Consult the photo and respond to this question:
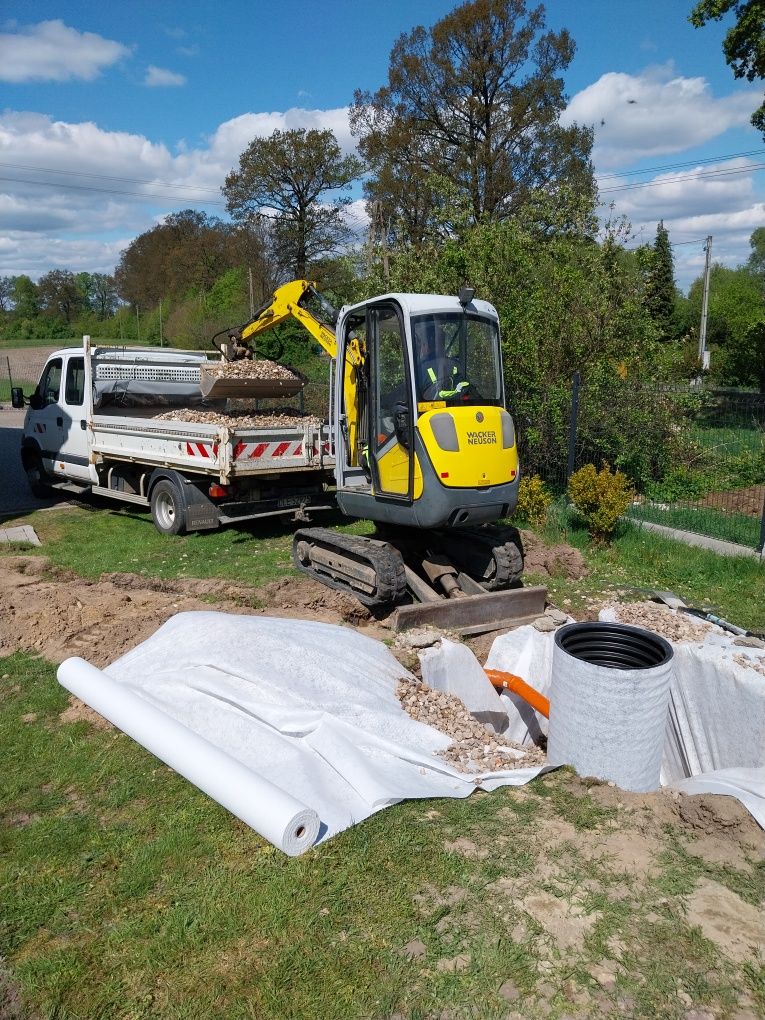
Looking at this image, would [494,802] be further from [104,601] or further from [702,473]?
[702,473]

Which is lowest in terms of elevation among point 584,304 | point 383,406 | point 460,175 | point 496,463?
point 496,463

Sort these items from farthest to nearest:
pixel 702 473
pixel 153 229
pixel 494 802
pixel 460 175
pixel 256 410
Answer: pixel 153 229 < pixel 460 175 < pixel 702 473 < pixel 256 410 < pixel 494 802

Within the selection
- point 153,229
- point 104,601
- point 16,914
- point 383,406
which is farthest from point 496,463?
point 153,229

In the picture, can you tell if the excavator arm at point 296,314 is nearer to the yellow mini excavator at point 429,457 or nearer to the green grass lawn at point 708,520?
the yellow mini excavator at point 429,457

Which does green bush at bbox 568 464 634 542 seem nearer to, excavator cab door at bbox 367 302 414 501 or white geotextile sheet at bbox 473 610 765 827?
white geotextile sheet at bbox 473 610 765 827

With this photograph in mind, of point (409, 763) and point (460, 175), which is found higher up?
point (460, 175)

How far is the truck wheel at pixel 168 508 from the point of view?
9773mm

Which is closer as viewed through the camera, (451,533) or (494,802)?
(494,802)

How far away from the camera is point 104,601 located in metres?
7.09

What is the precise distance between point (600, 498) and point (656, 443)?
309 centimetres

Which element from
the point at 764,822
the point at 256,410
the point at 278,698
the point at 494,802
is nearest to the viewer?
the point at 764,822

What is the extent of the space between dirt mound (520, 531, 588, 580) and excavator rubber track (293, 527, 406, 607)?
79.0 inches

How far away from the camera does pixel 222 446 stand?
9109mm

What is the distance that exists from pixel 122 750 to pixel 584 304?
9.77 meters
